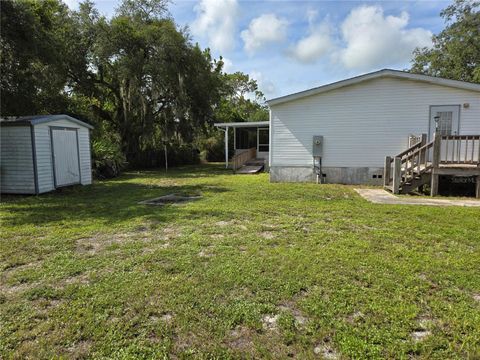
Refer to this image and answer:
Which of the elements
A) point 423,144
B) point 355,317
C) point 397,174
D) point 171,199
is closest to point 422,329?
point 355,317

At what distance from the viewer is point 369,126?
10.2 metres

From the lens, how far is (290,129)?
11078 millimetres

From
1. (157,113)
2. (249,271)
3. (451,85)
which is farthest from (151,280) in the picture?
(157,113)

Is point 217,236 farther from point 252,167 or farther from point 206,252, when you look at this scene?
point 252,167

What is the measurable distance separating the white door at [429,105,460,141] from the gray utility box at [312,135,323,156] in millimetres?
3308

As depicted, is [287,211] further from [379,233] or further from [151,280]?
[151,280]

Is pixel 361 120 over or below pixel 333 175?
over

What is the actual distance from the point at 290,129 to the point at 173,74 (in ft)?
27.4

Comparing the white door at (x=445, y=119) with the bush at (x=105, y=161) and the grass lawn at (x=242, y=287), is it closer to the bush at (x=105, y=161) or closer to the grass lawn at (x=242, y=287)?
the grass lawn at (x=242, y=287)

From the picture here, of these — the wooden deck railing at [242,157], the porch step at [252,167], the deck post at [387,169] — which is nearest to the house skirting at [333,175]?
the deck post at [387,169]

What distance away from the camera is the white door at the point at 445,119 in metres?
9.49

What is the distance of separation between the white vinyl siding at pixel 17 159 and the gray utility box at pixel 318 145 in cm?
848

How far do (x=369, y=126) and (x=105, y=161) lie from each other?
10.6m

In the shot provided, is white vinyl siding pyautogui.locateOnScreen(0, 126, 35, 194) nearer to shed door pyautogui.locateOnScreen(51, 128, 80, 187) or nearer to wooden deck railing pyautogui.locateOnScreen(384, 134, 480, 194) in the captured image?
shed door pyautogui.locateOnScreen(51, 128, 80, 187)
